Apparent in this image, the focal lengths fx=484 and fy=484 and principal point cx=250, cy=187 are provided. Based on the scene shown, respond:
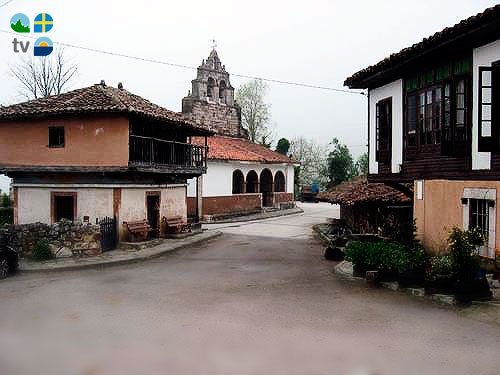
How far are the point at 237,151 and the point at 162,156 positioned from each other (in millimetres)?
14026

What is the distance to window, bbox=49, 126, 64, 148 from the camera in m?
18.9

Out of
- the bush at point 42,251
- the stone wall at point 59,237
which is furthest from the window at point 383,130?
the bush at point 42,251

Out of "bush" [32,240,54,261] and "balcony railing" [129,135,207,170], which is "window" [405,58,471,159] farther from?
"bush" [32,240,54,261]

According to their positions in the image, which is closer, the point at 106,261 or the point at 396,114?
the point at 396,114

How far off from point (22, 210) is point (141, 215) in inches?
181

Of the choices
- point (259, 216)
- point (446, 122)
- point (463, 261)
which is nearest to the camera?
point (463, 261)

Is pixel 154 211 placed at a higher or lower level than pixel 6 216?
higher

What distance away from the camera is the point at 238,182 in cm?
3519

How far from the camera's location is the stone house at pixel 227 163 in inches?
1266

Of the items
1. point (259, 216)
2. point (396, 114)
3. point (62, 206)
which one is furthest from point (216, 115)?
point (396, 114)

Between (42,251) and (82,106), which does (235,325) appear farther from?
(82,106)

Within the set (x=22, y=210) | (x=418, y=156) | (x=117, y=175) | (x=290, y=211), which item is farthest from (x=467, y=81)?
(x=290, y=211)

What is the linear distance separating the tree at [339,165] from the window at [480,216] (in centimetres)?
4063

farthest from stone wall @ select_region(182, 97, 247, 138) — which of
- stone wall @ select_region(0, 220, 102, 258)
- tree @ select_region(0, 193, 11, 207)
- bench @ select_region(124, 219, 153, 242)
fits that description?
stone wall @ select_region(0, 220, 102, 258)
